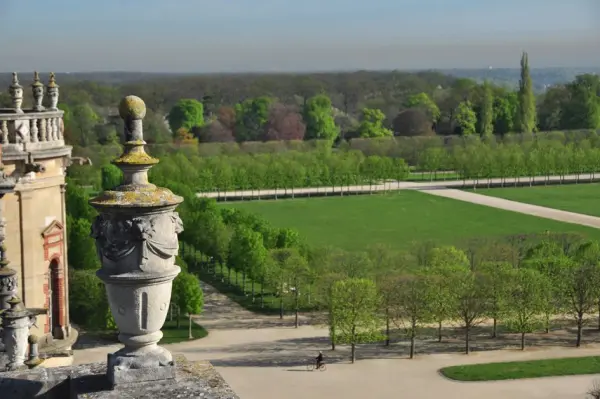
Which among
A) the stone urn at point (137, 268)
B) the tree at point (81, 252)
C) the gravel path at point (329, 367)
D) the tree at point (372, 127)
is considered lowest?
the gravel path at point (329, 367)

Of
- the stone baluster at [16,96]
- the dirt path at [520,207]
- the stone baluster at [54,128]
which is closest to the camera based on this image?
the stone baluster at [16,96]

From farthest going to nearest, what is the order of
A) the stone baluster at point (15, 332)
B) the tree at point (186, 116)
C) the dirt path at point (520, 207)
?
the tree at point (186, 116)
the dirt path at point (520, 207)
the stone baluster at point (15, 332)

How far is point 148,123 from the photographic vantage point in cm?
12494

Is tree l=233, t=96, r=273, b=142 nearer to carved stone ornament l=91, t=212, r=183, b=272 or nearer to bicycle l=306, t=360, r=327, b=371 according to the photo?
bicycle l=306, t=360, r=327, b=371

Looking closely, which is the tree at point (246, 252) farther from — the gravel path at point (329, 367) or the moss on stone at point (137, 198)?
the moss on stone at point (137, 198)

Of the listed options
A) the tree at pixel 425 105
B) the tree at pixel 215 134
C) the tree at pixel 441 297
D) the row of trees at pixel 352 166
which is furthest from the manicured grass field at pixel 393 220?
the tree at pixel 425 105

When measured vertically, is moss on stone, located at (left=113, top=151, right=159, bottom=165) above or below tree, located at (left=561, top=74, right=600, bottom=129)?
above

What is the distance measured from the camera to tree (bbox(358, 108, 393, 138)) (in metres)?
133

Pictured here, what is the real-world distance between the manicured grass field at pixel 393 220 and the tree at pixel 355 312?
19.4 metres

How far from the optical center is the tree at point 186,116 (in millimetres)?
141875

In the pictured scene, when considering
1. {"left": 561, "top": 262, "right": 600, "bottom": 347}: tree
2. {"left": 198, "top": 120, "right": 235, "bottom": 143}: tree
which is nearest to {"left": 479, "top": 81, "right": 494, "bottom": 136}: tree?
{"left": 198, "top": 120, "right": 235, "bottom": 143}: tree

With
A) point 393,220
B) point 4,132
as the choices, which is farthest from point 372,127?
point 4,132

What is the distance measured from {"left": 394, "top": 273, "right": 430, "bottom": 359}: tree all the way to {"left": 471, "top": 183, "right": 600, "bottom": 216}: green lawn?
126ft

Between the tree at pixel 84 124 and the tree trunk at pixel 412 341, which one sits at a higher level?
the tree at pixel 84 124
